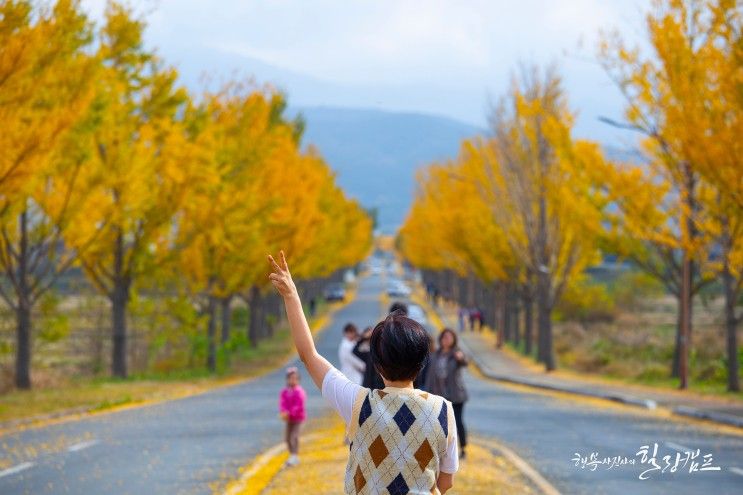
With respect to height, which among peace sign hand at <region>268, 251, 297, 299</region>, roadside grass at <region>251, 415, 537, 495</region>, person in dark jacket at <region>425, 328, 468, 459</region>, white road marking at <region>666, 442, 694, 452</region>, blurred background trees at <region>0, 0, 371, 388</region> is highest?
blurred background trees at <region>0, 0, 371, 388</region>

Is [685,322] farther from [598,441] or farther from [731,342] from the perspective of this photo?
[598,441]

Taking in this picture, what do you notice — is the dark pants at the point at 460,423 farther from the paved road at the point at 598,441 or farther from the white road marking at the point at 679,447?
the white road marking at the point at 679,447

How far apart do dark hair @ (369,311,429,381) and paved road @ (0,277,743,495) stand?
854 cm

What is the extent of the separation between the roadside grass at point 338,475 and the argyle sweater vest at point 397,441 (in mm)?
7752

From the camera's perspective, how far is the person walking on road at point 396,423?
4.77 m

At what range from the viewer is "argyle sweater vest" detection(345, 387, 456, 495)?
4758 mm

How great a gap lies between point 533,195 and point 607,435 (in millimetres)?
23851

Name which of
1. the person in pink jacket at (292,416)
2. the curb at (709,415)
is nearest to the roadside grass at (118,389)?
the person in pink jacket at (292,416)

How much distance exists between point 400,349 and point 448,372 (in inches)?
411

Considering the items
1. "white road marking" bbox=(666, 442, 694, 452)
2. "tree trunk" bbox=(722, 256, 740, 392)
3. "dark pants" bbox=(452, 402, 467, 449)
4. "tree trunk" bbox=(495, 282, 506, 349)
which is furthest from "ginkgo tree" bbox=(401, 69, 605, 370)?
"dark pants" bbox=(452, 402, 467, 449)

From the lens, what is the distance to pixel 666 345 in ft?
165

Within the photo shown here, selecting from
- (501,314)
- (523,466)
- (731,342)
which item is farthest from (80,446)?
(501,314)

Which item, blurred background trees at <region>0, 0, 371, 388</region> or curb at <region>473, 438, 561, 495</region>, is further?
blurred background trees at <region>0, 0, 371, 388</region>

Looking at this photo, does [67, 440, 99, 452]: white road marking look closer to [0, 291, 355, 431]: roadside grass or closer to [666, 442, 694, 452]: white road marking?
[0, 291, 355, 431]: roadside grass
